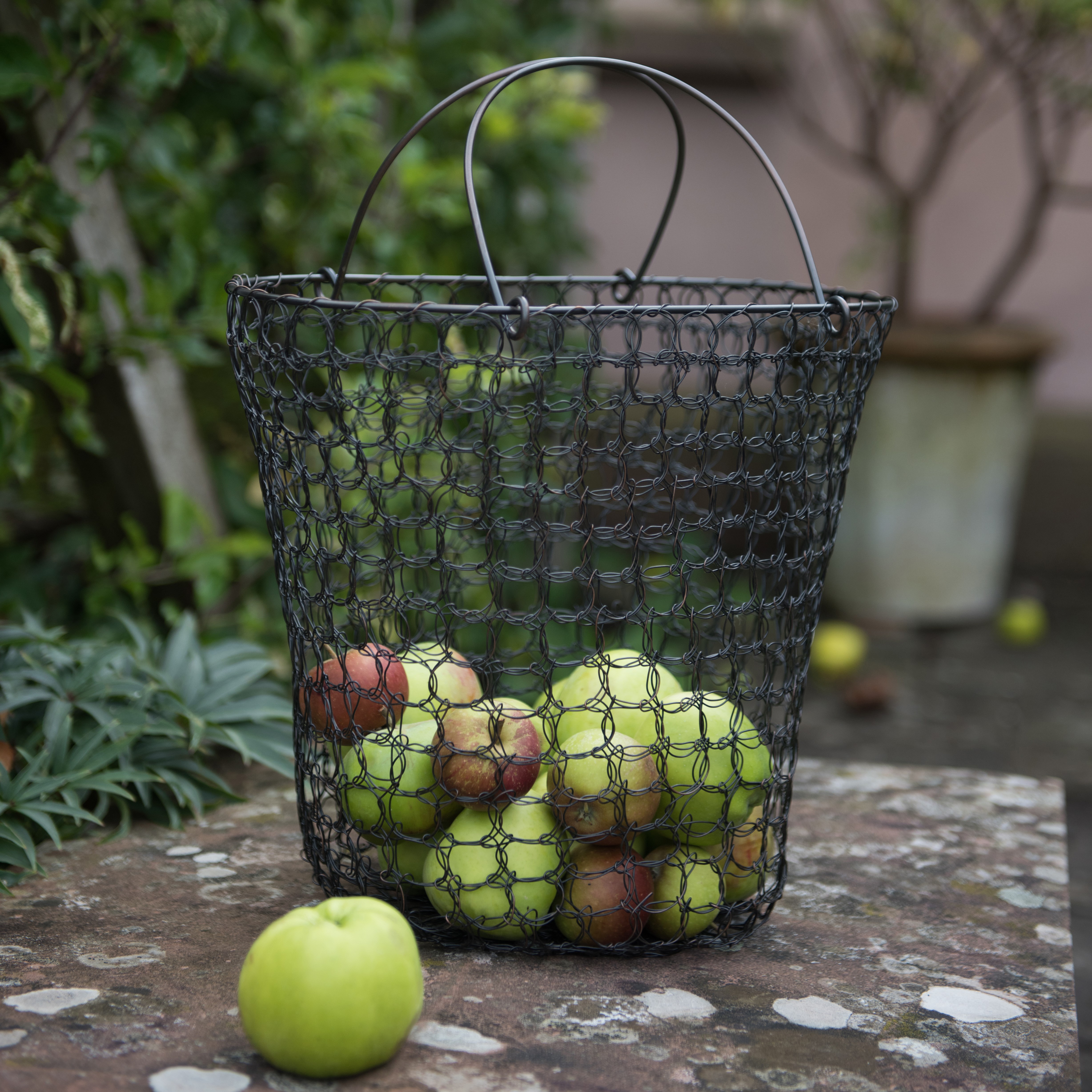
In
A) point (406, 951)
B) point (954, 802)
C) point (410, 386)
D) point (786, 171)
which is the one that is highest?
point (786, 171)

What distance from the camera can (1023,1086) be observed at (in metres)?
0.82

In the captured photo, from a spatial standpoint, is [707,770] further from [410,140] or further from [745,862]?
[410,140]

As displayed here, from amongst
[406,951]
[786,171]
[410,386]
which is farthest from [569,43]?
[406,951]

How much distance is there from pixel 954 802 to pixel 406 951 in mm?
906

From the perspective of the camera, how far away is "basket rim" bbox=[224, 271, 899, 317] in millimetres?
833

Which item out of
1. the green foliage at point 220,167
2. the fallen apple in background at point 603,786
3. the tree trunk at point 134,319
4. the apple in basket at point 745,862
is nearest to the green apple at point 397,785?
the fallen apple in background at point 603,786

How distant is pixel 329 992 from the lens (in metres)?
0.74

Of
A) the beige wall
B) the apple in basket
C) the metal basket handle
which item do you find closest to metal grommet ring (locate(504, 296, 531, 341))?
the metal basket handle

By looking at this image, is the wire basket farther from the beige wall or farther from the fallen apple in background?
the beige wall

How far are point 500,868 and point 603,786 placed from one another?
0.38 feet

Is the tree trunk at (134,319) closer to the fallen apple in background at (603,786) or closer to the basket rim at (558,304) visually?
the basket rim at (558,304)

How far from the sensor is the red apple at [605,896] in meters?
0.94

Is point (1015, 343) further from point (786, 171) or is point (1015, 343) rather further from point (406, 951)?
point (406, 951)

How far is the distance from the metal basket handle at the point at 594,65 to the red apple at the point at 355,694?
0.34 meters
